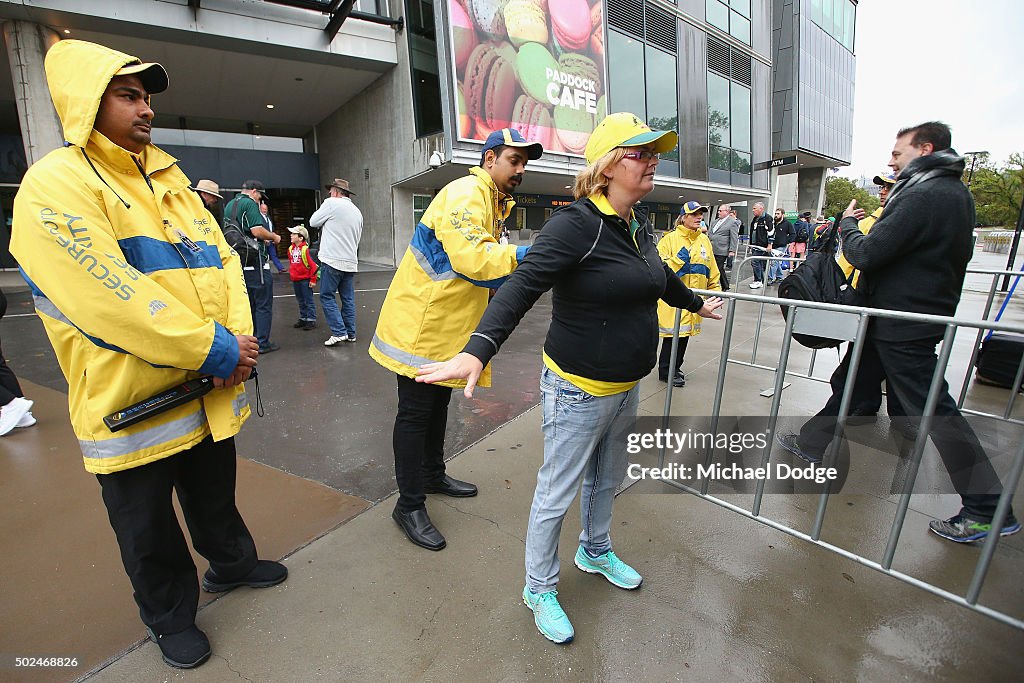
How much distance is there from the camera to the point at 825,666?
1939 millimetres

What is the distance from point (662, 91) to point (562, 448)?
948 inches

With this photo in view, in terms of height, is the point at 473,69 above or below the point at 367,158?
above

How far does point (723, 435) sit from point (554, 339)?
220 centimetres

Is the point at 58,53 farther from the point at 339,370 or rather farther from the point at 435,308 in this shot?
the point at 339,370

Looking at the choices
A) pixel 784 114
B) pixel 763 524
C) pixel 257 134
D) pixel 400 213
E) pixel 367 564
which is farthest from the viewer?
pixel 784 114

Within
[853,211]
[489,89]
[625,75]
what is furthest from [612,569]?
[625,75]

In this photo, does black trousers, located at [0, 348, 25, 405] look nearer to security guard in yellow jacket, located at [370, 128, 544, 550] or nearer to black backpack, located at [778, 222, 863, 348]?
security guard in yellow jacket, located at [370, 128, 544, 550]

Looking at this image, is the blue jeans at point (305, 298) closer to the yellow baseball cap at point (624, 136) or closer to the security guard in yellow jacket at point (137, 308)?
the security guard in yellow jacket at point (137, 308)

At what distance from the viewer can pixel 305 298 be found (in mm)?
7328

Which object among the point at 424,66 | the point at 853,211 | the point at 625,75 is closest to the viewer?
the point at 853,211

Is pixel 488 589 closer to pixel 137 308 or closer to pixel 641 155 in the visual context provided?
pixel 137 308

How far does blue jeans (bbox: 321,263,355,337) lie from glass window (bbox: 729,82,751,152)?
25.7 m

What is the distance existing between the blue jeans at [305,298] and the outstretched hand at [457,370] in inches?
248

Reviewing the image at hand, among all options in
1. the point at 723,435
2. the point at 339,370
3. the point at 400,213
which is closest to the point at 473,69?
the point at 400,213
